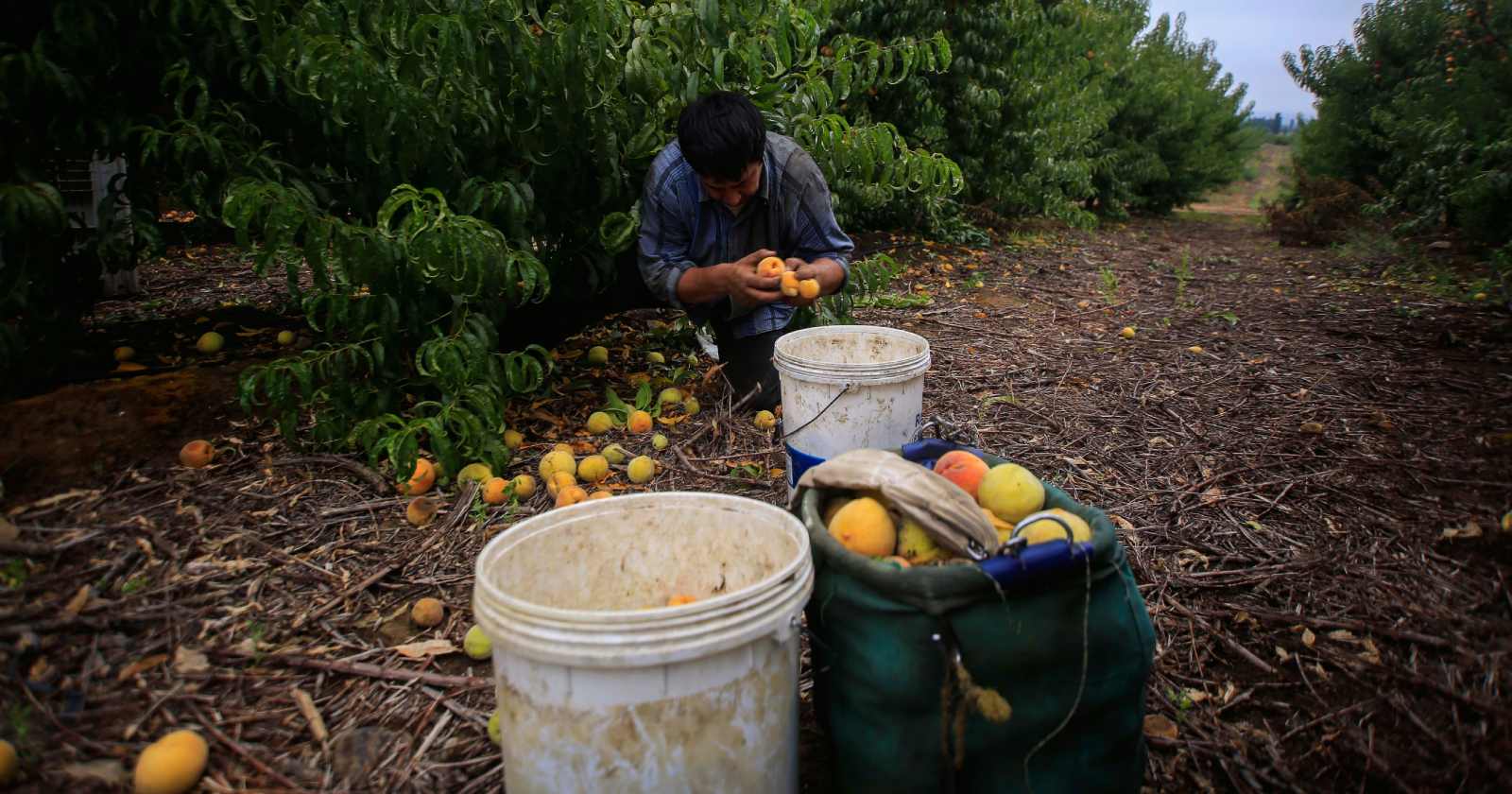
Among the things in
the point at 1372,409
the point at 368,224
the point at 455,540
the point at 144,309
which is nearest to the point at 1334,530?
the point at 1372,409

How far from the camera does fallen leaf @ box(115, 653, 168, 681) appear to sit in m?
2.00

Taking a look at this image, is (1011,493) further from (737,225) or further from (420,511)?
(737,225)

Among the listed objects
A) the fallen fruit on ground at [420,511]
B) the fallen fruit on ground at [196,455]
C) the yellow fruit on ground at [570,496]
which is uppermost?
the fallen fruit on ground at [196,455]

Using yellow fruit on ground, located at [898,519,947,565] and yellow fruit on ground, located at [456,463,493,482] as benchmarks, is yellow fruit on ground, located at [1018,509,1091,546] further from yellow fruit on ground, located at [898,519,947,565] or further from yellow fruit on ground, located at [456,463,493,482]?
yellow fruit on ground, located at [456,463,493,482]

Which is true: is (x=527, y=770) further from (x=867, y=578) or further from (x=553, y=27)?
(x=553, y=27)

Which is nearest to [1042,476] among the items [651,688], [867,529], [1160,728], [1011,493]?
[1160,728]

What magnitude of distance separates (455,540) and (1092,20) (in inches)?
420

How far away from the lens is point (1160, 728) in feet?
6.66

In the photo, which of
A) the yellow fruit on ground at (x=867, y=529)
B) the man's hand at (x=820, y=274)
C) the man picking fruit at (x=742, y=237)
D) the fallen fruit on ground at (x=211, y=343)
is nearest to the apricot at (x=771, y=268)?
the man picking fruit at (x=742, y=237)

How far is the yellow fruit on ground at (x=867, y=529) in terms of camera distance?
1765mm

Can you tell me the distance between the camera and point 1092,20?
1041 centimetres

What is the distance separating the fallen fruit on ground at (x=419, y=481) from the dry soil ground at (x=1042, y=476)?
0.09m

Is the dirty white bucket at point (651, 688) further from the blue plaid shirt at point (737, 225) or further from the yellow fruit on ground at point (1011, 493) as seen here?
the blue plaid shirt at point (737, 225)

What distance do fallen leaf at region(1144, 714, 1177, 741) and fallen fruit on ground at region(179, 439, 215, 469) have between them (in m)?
3.16
